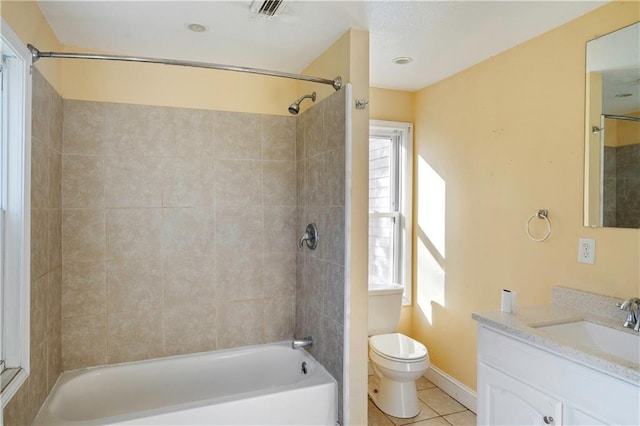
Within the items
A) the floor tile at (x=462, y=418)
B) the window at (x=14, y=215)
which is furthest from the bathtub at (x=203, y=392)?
the floor tile at (x=462, y=418)

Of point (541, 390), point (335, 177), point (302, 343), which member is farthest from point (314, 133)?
point (541, 390)

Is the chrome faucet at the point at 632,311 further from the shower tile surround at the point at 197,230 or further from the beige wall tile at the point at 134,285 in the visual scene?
the beige wall tile at the point at 134,285

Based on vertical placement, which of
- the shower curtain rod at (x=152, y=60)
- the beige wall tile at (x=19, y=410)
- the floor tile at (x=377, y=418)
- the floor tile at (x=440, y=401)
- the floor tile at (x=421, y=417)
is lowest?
the floor tile at (x=377, y=418)

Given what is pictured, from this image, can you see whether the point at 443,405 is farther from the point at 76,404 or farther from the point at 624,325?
the point at 76,404

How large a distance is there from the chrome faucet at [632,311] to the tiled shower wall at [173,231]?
1.78 meters

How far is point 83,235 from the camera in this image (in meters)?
2.18

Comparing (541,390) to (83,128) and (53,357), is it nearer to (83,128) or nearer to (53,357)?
(53,357)

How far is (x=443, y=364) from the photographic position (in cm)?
289

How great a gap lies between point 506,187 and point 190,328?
2145 mm

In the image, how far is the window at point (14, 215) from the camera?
1.45 metres

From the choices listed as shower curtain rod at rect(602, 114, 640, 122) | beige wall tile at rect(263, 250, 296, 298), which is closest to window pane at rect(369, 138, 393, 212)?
beige wall tile at rect(263, 250, 296, 298)

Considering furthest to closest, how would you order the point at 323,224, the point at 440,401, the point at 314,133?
1. the point at 440,401
2. the point at 314,133
3. the point at 323,224

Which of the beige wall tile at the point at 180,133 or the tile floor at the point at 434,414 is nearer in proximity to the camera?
the beige wall tile at the point at 180,133

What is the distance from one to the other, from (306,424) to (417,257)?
1.61m
